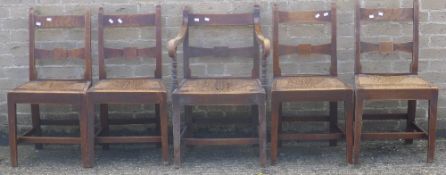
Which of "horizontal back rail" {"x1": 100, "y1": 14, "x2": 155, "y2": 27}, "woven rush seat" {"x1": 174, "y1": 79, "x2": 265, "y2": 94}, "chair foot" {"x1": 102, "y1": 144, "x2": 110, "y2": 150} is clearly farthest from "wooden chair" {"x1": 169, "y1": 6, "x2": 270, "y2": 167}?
"chair foot" {"x1": 102, "y1": 144, "x2": 110, "y2": 150}

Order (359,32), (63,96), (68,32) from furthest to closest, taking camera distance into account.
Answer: (68,32), (359,32), (63,96)

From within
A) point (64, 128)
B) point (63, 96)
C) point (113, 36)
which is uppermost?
point (113, 36)

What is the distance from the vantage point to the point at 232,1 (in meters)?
4.78

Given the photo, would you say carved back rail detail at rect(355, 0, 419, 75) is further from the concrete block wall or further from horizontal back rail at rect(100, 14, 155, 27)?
horizontal back rail at rect(100, 14, 155, 27)

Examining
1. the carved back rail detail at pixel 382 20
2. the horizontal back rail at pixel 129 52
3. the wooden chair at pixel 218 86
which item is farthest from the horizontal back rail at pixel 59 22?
the carved back rail detail at pixel 382 20

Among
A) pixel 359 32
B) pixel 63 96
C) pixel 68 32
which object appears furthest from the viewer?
pixel 68 32

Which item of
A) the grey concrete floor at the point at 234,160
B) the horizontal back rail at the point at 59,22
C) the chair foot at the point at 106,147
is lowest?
the grey concrete floor at the point at 234,160

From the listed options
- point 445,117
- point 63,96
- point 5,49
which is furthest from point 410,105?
point 5,49

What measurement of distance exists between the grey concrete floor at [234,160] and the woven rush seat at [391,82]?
54 centimetres

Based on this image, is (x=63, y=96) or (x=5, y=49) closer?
(x=63, y=96)

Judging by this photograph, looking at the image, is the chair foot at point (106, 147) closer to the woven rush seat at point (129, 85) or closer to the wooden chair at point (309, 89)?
the woven rush seat at point (129, 85)

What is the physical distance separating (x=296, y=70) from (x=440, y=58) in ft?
3.52

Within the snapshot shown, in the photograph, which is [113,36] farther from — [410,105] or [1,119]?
[410,105]

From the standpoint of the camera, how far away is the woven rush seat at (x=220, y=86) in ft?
13.8
